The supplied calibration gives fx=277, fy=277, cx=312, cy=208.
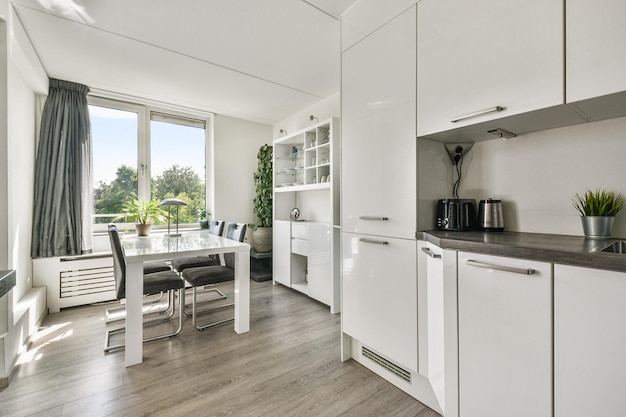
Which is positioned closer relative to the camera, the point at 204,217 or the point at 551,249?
the point at 551,249

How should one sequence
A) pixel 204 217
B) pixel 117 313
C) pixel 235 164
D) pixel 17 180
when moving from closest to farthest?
pixel 17 180
pixel 117 313
pixel 204 217
pixel 235 164

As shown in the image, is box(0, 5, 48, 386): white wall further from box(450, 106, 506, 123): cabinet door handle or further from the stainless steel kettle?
the stainless steel kettle

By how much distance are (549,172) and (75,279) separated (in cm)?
428

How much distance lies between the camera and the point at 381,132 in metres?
1.74

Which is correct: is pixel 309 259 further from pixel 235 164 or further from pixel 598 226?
pixel 598 226

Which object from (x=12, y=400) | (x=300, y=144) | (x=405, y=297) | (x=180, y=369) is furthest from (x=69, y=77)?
(x=405, y=297)

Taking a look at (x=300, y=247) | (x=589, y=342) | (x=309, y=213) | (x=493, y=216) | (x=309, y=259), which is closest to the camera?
(x=589, y=342)

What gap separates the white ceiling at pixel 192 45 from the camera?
6.56ft

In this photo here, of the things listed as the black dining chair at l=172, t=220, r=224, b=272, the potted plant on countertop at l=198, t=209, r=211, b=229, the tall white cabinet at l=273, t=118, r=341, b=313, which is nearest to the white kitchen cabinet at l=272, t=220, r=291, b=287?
the tall white cabinet at l=273, t=118, r=341, b=313

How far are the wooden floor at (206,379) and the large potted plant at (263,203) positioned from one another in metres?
1.75

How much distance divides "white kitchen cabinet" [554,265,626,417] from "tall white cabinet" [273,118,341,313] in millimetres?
2084

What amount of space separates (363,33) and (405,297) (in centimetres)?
173

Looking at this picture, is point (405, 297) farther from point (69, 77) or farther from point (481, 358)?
point (69, 77)

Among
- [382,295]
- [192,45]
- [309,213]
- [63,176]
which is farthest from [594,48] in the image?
[63,176]
